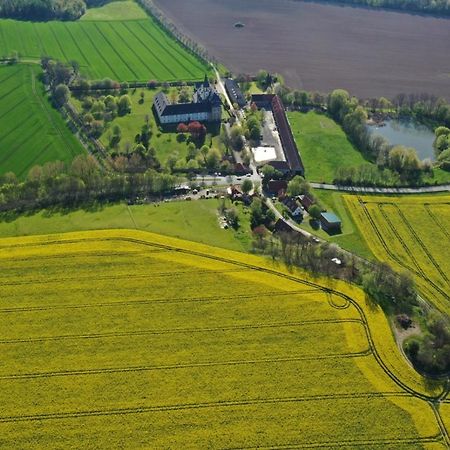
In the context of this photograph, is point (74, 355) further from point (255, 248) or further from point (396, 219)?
point (396, 219)

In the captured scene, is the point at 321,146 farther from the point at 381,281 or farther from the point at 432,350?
the point at 432,350

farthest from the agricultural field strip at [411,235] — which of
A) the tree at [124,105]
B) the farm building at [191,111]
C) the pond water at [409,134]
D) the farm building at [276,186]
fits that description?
the tree at [124,105]

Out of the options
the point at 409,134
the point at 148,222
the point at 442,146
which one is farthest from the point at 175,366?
the point at 409,134

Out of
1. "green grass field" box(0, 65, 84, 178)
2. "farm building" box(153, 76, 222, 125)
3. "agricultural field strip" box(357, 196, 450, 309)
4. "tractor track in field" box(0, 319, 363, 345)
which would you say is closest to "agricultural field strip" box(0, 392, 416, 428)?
"tractor track in field" box(0, 319, 363, 345)

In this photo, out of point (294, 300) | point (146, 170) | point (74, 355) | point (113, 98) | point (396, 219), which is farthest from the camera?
point (113, 98)

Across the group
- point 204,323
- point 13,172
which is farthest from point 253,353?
point 13,172
